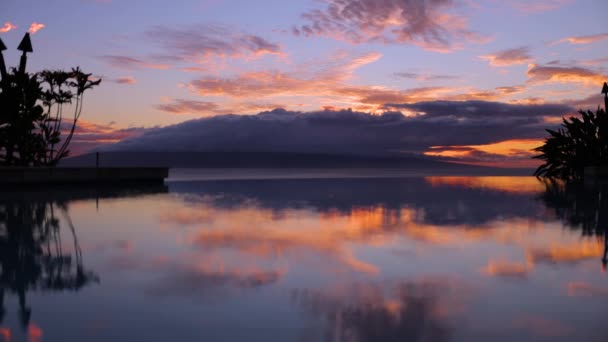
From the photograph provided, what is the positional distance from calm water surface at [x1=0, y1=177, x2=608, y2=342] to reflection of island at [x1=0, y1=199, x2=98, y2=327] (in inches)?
1.2

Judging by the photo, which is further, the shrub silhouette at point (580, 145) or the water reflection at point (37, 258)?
the shrub silhouette at point (580, 145)

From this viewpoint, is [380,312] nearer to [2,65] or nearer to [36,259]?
[36,259]

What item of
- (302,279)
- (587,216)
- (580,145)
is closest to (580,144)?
(580,145)

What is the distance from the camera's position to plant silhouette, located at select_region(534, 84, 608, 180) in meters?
41.7

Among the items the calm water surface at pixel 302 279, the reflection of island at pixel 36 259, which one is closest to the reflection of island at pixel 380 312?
the calm water surface at pixel 302 279

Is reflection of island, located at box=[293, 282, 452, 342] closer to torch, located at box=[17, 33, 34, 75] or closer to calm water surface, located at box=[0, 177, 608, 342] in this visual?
calm water surface, located at box=[0, 177, 608, 342]

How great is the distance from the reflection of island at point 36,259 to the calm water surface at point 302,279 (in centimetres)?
3

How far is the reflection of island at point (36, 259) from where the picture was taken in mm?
6934

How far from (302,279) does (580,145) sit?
139 ft

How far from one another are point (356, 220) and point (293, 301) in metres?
8.82

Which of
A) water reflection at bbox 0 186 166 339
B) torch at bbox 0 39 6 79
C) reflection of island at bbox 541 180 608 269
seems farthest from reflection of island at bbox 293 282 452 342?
torch at bbox 0 39 6 79

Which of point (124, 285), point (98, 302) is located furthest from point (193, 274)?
point (98, 302)

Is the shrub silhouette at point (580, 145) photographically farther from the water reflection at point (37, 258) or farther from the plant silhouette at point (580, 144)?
the water reflection at point (37, 258)

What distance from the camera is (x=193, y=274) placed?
7.75m
